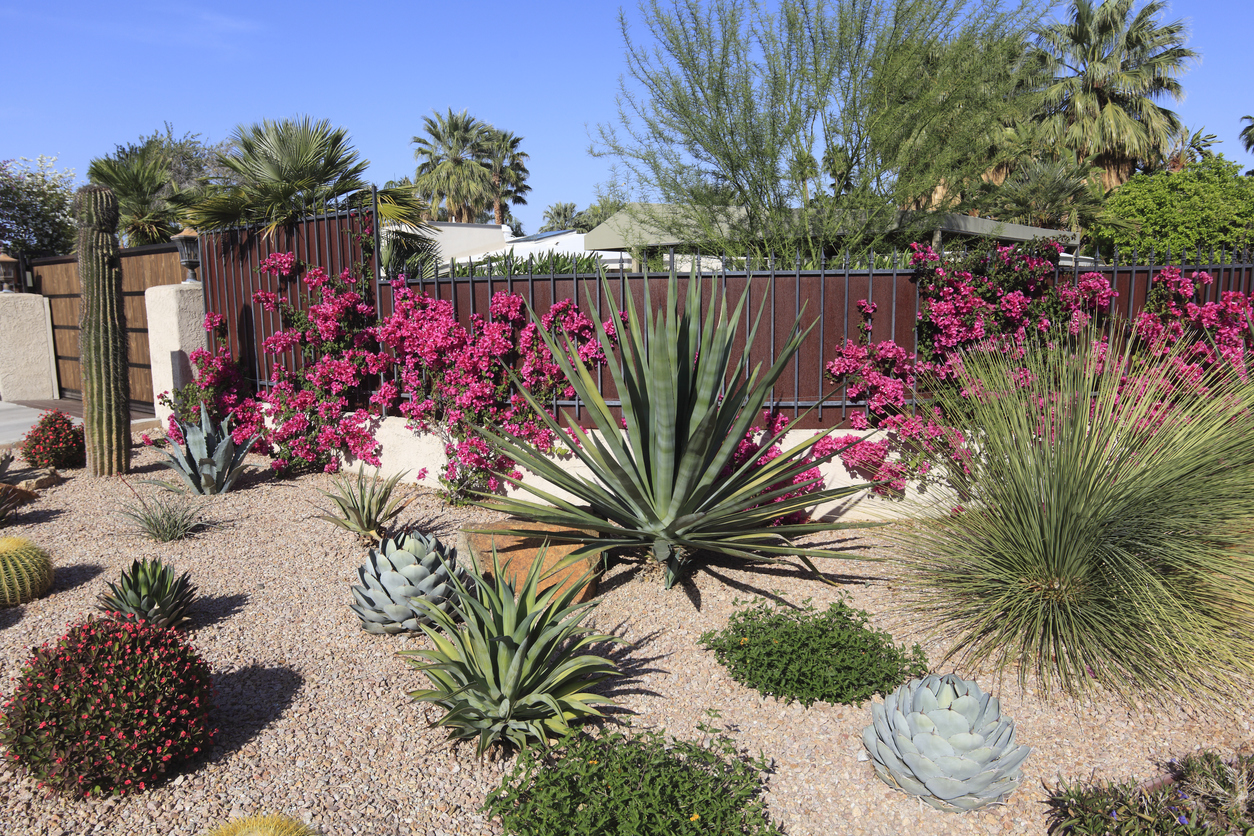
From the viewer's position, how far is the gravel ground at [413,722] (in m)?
2.86

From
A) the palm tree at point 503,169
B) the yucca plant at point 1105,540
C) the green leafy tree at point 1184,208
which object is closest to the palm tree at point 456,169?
the palm tree at point 503,169

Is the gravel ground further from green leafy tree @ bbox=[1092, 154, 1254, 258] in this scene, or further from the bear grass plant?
green leafy tree @ bbox=[1092, 154, 1254, 258]

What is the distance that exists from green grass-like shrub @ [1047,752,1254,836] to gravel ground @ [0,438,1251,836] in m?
0.17

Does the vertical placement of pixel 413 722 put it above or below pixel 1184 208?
below

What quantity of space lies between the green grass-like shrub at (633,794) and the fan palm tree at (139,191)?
13.5 meters

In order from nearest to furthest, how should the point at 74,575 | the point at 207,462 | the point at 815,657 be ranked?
1. the point at 815,657
2. the point at 74,575
3. the point at 207,462

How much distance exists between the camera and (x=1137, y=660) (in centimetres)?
344

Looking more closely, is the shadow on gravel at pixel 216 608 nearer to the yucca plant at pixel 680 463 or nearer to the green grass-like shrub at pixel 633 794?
the yucca plant at pixel 680 463

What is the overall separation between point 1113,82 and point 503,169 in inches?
866

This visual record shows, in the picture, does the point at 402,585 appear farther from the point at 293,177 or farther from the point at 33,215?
the point at 33,215

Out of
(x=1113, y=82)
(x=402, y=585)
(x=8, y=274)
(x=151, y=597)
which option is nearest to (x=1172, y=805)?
(x=402, y=585)

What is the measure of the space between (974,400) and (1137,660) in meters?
1.44

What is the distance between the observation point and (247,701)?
364 cm

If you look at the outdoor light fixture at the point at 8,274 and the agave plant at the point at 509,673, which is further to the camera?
the outdoor light fixture at the point at 8,274
